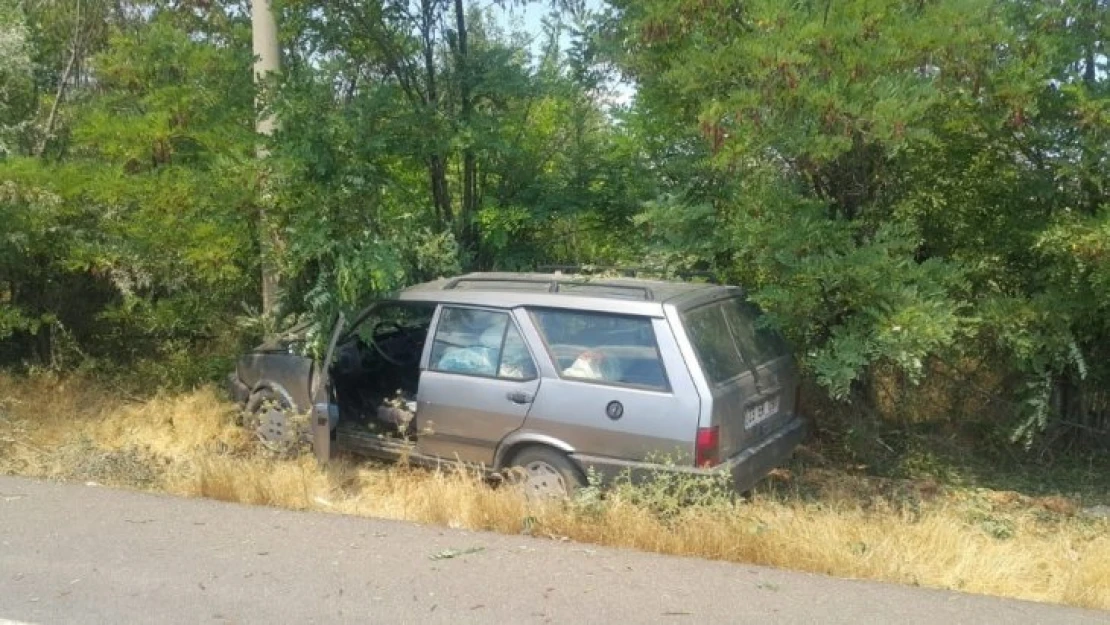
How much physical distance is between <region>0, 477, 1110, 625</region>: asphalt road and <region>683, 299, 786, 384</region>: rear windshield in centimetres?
147

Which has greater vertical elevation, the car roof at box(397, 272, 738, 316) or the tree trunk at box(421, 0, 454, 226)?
the tree trunk at box(421, 0, 454, 226)

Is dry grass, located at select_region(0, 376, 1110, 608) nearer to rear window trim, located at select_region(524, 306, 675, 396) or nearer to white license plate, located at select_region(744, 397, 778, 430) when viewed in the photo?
white license plate, located at select_region(744, 397, 778, 430)

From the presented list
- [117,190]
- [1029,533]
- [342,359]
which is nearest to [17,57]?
[117,190]

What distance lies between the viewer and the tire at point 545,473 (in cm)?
611

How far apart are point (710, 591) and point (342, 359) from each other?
14.2ft

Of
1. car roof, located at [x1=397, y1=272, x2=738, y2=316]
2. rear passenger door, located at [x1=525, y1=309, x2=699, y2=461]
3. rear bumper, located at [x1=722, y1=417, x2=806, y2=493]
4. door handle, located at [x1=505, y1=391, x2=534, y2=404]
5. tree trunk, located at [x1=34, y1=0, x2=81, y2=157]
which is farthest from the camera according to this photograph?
tree trunk, located at [x1=34, y1=0, x2=81, y2=157]

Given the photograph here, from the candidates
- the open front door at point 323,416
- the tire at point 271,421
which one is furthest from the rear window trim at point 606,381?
the tire at point 271,421

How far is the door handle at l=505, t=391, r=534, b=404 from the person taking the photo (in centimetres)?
623

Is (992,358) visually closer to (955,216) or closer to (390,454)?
(955,216)

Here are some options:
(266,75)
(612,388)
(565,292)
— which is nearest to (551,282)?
(565,292)

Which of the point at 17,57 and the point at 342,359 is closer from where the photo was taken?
the point at 342,359

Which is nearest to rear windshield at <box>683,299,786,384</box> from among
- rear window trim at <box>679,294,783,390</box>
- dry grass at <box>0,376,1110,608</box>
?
rear window trim at <box>679,294,783,390</box>

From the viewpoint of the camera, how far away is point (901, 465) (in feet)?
27.1

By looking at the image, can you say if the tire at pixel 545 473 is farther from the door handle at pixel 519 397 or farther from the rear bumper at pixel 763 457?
the rear bumper at pixel 763 457
